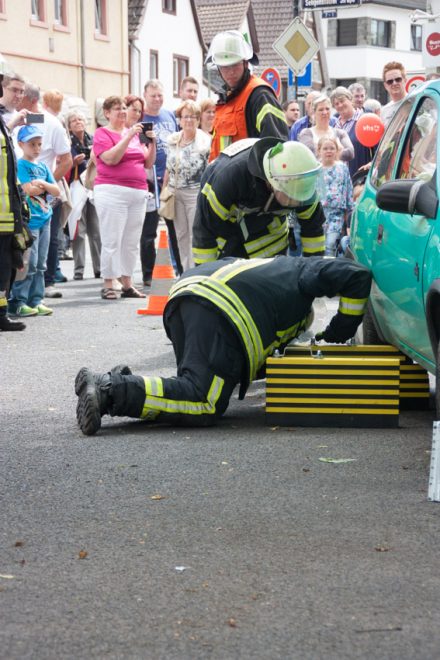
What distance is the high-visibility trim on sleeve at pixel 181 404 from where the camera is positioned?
646 centimetres

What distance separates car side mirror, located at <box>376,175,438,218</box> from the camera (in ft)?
18.9

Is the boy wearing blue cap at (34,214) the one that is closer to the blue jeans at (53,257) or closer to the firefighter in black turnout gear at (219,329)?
the blue jeans at (53,257)

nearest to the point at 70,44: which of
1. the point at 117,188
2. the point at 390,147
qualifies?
the point at 117,188

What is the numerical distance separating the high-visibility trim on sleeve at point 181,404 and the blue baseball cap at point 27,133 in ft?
18.6

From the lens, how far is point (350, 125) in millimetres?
14344

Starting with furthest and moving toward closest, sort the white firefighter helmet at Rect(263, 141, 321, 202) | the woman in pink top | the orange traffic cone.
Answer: the woman in pink top, the orange traffic cone, the white firefighter helmet at Rect(263, 141, 321, 202)

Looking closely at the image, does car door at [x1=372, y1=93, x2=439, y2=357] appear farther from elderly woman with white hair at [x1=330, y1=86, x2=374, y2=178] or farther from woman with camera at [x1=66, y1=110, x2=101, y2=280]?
woman with camera at [x1=66, y1=110, x2=101, y2=280]

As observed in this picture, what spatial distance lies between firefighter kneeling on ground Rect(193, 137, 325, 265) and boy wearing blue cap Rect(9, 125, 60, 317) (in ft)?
13.4

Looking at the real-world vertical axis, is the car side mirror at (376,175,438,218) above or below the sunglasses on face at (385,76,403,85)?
below

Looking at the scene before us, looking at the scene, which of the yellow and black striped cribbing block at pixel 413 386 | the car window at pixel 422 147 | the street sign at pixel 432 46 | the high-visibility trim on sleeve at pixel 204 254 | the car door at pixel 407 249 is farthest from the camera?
the street sign at pixel 432 46

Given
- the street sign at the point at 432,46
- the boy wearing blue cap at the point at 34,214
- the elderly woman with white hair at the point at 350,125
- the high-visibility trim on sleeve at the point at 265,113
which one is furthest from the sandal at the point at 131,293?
the street sign at the point at 432,46

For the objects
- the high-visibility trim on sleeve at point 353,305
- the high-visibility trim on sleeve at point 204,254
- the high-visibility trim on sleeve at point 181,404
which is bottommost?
the high-visibility trim on sleeve at point 181,404

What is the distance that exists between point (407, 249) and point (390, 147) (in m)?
1.28

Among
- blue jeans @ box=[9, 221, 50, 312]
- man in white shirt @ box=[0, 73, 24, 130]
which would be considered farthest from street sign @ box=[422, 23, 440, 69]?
blue jeans @ box=[9, 221, 50, 312]
